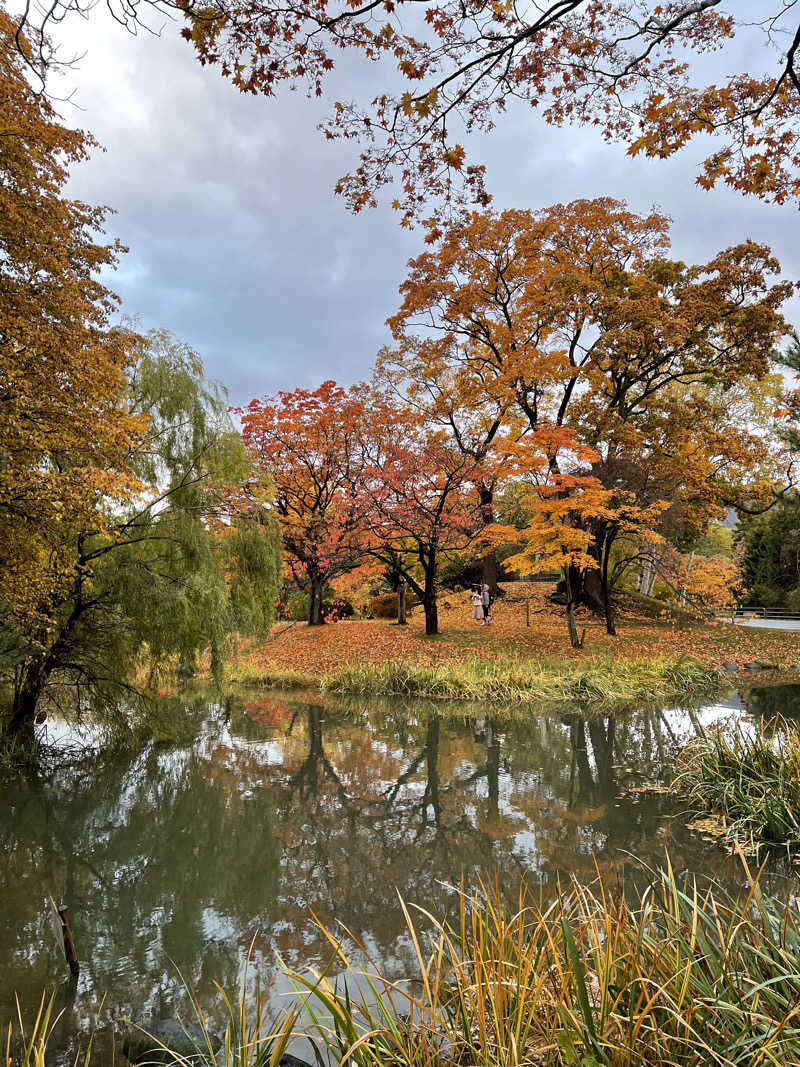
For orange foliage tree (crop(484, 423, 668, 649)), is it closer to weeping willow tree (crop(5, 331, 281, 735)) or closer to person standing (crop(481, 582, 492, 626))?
person standing (crop(481, 582, 492, 626))

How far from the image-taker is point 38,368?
4805 millimetres

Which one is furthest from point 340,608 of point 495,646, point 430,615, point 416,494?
point 495,646

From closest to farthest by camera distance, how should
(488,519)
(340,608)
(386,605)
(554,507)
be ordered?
1. (554,507)
2. (488,519)
3. (386,605)
4. (340,608)

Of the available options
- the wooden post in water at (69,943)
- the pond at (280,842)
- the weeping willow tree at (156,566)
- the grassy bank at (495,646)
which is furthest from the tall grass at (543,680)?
the wooden post in water at (69,943)

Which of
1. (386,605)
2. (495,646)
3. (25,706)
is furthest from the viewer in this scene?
(386,605)

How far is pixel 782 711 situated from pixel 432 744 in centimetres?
575

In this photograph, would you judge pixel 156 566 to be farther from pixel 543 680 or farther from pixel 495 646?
pixel 495 646

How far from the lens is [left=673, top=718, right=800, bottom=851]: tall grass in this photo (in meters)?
4.61

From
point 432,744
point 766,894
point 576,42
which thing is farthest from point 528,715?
point 576,42

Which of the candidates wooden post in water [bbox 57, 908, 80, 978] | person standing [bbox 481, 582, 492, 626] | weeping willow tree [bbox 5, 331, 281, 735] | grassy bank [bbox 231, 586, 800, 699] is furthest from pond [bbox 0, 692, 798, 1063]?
person standing [bbox 481, 582, 492, 626]

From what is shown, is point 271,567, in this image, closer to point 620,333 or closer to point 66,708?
point 66,708

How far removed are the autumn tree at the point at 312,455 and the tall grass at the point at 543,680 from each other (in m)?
→ 5.12

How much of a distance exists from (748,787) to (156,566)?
276 inches

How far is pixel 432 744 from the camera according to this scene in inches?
320
